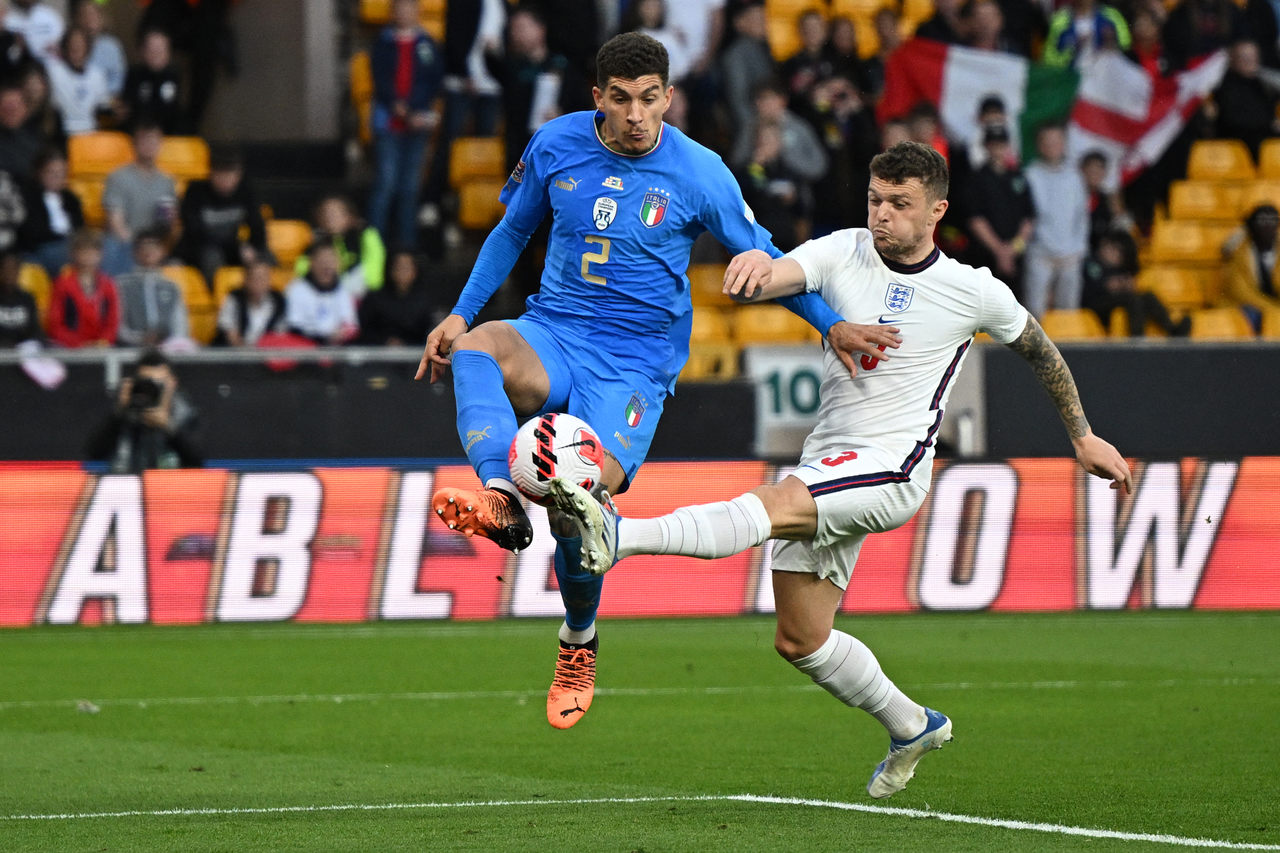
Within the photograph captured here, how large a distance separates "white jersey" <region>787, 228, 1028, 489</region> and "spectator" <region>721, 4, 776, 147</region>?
9884 mm

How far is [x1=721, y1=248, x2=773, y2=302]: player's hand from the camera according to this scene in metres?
6.13

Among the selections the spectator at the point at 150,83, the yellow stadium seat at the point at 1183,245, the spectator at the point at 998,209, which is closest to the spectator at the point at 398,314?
the spectator at the point at 150,83

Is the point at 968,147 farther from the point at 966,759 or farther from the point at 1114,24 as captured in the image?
the point at 966,759

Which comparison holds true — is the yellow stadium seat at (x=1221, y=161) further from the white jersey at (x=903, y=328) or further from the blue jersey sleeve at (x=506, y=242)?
the blue jersey sleeve at (x=506, y=242)

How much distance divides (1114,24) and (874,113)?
290cm

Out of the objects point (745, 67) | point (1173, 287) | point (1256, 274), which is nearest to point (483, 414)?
point (745, 67)

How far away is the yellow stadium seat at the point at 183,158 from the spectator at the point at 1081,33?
7969 millimetres

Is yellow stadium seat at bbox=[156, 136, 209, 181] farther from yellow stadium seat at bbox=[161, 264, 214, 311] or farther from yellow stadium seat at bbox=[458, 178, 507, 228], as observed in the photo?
yellow stadium seat at bbox=[458, 178, 507, 228]

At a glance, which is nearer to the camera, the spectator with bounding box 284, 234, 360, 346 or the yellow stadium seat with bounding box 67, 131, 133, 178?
the spectator with bounding box 284, 234, 360, 346

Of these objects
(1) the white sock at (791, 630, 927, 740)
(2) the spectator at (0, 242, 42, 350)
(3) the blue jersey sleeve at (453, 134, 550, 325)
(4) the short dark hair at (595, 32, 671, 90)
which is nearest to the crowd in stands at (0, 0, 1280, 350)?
(2) the spectator at (0, 242, 42, 350)

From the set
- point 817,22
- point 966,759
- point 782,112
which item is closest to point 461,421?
point 966,759

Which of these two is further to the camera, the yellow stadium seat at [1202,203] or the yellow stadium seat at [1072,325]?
the yellow stadium seat at [1202,203]

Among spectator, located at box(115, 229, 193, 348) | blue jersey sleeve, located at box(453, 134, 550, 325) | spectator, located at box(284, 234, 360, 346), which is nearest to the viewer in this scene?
blue jersey sleeve, located at box(453, 134, 550, 325)

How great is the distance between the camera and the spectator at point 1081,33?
718 inches
